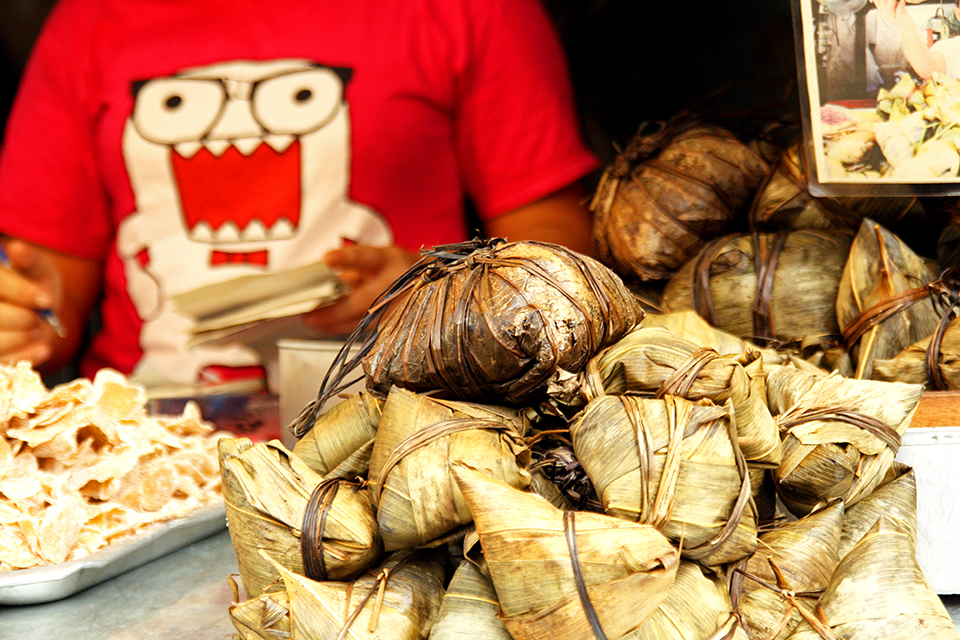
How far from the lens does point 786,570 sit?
81 centimetres

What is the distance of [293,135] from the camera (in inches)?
77.8

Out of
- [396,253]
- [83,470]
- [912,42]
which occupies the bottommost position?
[83,470]

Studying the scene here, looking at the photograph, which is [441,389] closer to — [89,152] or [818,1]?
[818,1]

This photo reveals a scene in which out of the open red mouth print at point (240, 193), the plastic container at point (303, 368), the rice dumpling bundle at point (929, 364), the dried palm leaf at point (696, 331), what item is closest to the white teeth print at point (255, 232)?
the open red mouth print at point (240, 193)

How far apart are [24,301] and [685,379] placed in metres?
1.76

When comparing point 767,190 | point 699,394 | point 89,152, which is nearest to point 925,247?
point 767,190

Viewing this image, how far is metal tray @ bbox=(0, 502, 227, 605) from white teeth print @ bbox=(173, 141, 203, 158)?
1.11 meters

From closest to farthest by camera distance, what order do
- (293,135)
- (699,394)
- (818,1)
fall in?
1. (699,394)
2. (818,1)
3. (293,135)

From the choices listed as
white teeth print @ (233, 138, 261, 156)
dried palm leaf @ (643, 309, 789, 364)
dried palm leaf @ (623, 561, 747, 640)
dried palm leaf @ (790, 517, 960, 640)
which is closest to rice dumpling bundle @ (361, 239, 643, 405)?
dried palm leaf @ (643, 309, 789, 364)

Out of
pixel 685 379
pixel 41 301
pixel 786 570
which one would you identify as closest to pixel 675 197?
pixel 685 379

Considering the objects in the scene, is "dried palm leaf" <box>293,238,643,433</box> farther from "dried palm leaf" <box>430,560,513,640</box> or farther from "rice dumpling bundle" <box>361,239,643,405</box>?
"dried palm leaf" <box>430,560,513,640</box>

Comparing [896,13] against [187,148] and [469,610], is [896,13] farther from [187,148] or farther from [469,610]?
[187,148]

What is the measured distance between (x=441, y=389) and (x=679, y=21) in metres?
1.62

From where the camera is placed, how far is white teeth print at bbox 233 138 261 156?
1.97 metres
